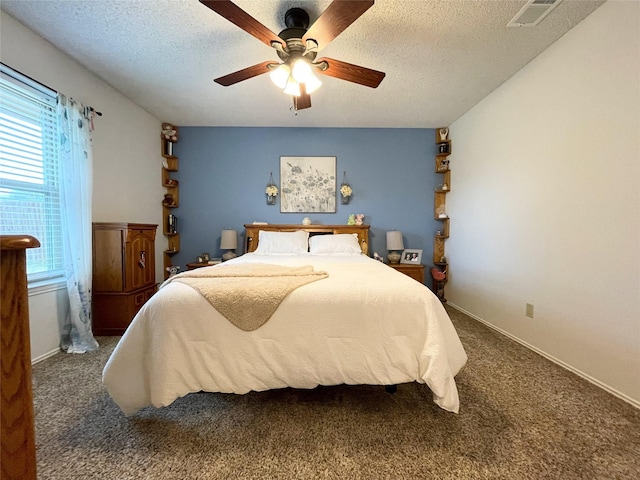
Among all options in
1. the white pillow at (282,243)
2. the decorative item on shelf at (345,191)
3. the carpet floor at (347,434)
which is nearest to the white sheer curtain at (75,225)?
the carpet floor at (347,434)

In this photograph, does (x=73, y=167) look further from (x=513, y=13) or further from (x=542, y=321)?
(x=542, y=321)

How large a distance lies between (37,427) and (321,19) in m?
2.61

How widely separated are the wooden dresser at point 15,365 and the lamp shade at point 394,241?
3494mm

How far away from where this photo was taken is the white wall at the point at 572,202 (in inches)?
63.1

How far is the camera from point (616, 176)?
1.66 m

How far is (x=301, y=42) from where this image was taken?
177 centimetres

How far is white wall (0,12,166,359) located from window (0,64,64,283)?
0.54ft

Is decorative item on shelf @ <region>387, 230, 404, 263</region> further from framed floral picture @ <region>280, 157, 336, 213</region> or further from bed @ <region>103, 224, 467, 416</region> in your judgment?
bed @ <region>103, 224, 467, 416</region>

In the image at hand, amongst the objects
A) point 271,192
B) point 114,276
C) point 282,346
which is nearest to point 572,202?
point 282,346

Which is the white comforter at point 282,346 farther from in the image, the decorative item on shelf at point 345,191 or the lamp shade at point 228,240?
the decorative item on shelf at point 345,191

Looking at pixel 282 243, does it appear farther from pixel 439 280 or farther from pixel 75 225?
pixel 439 280

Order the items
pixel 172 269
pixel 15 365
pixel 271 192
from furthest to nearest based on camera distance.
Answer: pixel 271 192
pixel 172 269
pixel 15 365

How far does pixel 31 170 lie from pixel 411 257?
4.00 meters

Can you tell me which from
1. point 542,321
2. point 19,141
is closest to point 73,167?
point 19,141
